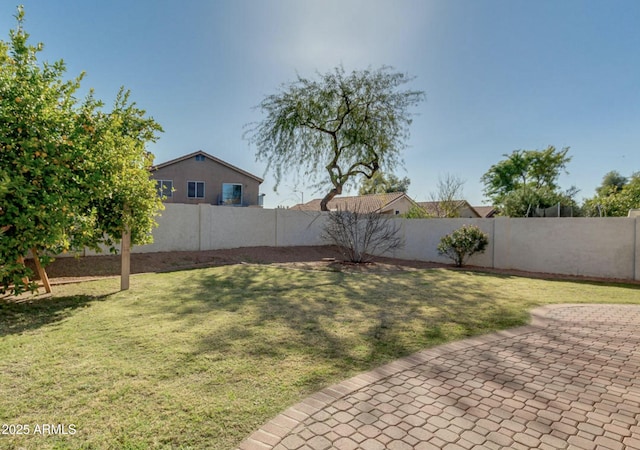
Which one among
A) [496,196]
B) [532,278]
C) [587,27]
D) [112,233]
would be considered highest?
[587,27]

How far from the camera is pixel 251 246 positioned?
13.6 meters

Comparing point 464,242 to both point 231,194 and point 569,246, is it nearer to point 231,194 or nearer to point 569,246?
point 569,246

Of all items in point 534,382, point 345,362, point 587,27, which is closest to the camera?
point 534,382

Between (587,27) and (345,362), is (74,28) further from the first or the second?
(587,27)

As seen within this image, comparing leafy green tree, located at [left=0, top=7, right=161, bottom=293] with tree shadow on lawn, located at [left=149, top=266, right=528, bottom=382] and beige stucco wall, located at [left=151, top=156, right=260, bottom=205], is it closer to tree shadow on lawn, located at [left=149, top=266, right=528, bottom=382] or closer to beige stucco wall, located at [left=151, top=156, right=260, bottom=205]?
tree shadow on lawn, located at [left=149, top=266, right=528, bottom=382]

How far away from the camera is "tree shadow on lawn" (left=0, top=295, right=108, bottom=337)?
4.36 metres

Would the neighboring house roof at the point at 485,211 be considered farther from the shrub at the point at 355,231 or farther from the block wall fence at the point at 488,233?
the shrub at the point at 355,231

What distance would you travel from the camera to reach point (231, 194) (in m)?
25.2

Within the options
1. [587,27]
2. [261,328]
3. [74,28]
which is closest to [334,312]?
[261,328]

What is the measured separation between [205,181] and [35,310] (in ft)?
66.2

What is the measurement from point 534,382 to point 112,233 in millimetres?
7003

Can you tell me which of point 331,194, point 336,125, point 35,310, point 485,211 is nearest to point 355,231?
point 331,194

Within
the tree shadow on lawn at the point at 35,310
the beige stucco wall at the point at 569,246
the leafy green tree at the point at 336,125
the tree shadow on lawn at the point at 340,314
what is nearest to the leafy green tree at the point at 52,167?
the tree shadow on lawn at the point at 35,310

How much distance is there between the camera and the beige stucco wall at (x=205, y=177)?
23.4m
